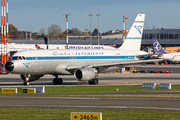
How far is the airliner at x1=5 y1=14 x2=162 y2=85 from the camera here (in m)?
42.6

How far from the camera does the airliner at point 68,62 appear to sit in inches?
1676

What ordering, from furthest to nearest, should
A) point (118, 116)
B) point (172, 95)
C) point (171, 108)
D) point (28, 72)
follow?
point (28, 72), point (172, 95), point (171, 108), point (118, 116)

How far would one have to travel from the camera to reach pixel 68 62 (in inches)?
1790

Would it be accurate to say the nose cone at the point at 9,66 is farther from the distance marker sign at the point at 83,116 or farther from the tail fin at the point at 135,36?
the distance marker sign at the point at 83,116

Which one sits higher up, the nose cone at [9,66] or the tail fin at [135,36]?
the tail fin at [135,36]

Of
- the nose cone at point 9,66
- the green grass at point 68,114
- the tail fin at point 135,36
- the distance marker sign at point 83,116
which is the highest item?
the tail fin at point 135,36

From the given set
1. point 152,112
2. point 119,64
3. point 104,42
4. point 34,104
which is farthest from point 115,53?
point 104,42

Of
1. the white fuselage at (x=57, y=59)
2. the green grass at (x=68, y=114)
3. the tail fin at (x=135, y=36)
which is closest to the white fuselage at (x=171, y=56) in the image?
the tail fin at (x=135, y=36)

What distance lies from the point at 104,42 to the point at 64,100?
132274 mm

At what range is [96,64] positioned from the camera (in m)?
44.9

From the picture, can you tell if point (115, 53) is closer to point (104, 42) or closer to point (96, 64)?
point (96, 64)

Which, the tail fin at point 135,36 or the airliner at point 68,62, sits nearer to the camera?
the airliner at point 68,62

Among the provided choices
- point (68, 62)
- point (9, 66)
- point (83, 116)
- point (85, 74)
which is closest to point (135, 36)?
point (68, 62)

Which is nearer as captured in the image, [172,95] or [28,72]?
[172,95]
